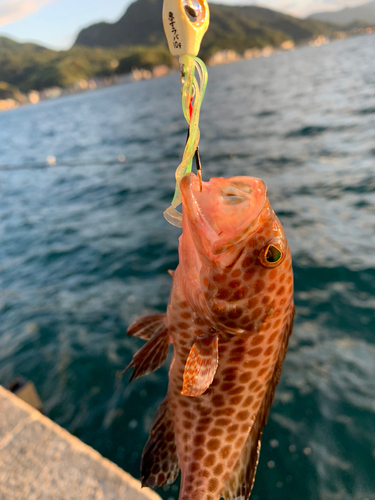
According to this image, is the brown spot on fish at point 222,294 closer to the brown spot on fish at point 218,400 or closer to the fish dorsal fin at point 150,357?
the fish dorsal fin at point 150,357

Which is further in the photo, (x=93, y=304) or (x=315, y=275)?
(x=93, y=304)

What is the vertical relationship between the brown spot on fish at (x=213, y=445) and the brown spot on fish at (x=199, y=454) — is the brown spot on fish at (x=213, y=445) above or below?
above

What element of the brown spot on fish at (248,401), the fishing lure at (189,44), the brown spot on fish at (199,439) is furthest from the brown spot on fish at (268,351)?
the fishing lure at (189,44)

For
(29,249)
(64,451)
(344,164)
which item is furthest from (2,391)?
(344,164)

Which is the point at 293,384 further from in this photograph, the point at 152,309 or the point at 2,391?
the point at 2,391

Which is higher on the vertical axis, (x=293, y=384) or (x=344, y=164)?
(x=344, y=164)

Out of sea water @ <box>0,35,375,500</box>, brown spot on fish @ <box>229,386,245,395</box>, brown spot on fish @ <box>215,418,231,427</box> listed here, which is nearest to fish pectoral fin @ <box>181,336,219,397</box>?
brown spot on fish @ <box>229,386,245,395</box>
